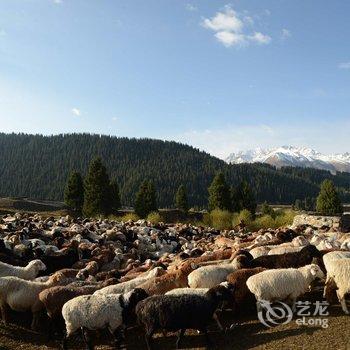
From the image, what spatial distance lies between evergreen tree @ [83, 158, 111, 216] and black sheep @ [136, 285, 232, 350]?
65.1 metres

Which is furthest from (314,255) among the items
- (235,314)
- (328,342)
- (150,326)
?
(150,326)

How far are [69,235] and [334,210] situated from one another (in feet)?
175

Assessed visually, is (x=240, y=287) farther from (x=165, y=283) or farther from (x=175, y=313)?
(x=175, y=313)

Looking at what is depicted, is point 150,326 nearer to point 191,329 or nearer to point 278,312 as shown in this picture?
point 191,329

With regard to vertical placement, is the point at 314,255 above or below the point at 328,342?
above

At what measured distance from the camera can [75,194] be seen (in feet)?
260

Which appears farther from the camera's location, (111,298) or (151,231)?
(151,231)

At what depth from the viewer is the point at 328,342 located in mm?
9484

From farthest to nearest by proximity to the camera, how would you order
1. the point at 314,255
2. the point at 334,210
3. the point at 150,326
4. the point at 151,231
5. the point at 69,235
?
1. the point at 334,210
2. the point at 151,231
3. the point at 69,235
4. the point at 314,255
5. the point at 150,326

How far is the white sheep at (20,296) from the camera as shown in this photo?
1230cm

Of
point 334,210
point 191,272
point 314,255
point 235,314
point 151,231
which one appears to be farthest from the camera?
point 334,210

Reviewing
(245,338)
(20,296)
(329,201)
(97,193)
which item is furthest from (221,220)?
(245,338)

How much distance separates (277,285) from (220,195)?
65.6m

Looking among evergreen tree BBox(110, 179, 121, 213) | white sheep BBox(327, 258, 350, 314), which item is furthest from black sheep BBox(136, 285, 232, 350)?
evergreen tree BBox(110, 179, 121, 213)
